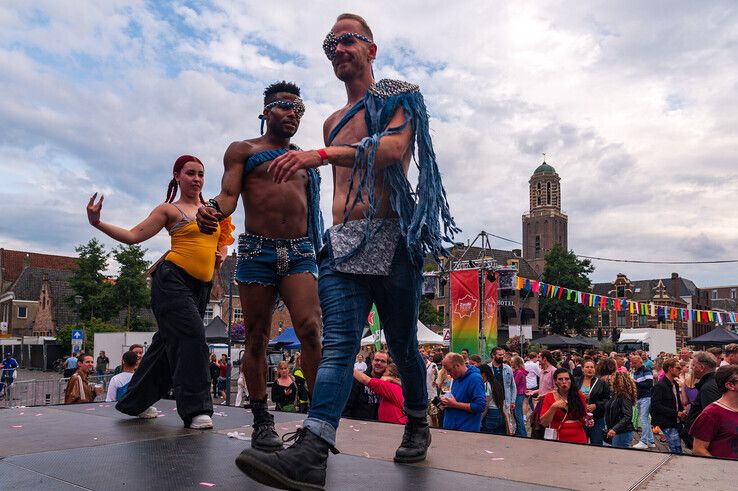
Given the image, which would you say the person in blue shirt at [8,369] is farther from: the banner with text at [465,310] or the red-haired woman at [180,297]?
the red-haired woman at [180,297]

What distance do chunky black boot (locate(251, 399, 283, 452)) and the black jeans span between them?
75 cm

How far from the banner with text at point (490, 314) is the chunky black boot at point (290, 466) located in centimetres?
1626

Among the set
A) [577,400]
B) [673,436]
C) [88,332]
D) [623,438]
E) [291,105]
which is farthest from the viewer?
[88,332]

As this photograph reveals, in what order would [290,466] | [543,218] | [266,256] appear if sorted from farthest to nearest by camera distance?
[543,218] → [266,256] → [290,466]

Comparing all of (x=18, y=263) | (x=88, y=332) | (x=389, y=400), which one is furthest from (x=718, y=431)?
(x=18, y=263)

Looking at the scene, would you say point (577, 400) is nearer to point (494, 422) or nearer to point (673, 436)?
point (494, 422)

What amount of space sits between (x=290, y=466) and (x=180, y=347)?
1970mm

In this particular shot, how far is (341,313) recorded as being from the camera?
8.97ft

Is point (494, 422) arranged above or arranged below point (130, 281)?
below

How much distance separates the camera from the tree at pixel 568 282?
61.5 meters

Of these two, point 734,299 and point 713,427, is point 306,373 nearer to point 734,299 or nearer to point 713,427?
point 713,427

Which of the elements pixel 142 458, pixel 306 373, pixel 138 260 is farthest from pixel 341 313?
pixel 138 260

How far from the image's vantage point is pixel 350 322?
2729 millimetres

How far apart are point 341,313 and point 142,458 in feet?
3.81
